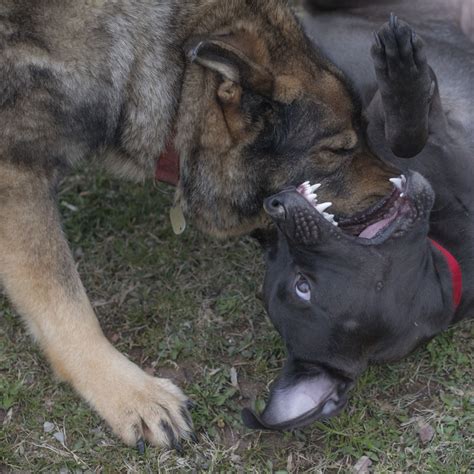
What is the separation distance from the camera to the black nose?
3.25 meters

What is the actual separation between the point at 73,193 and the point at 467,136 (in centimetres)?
210

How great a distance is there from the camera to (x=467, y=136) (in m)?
3.89

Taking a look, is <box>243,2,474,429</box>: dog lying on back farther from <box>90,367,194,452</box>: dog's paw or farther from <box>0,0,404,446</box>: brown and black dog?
<box>90,367,194,452</box>: dog's paw

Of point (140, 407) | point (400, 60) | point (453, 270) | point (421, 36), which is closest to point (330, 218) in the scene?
point (453, 270)

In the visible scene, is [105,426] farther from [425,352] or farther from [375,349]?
[425,352]

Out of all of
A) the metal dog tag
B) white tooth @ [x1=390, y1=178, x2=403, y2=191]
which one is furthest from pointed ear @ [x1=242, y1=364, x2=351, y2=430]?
the metal dog tag

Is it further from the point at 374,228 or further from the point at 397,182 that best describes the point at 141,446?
the point at 397,182

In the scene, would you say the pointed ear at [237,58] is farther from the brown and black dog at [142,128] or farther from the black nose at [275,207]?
the black nose at [275,207]

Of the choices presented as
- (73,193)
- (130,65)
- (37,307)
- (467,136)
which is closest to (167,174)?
(130,65)

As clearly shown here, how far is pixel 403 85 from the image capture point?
11.3 ft

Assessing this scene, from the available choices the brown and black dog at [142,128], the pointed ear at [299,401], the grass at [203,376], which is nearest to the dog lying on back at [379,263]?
the pointed ear at [299,401]

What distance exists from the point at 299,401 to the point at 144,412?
689 mm

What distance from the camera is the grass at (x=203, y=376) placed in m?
3.51

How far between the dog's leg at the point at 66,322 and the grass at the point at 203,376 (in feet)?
0.34
